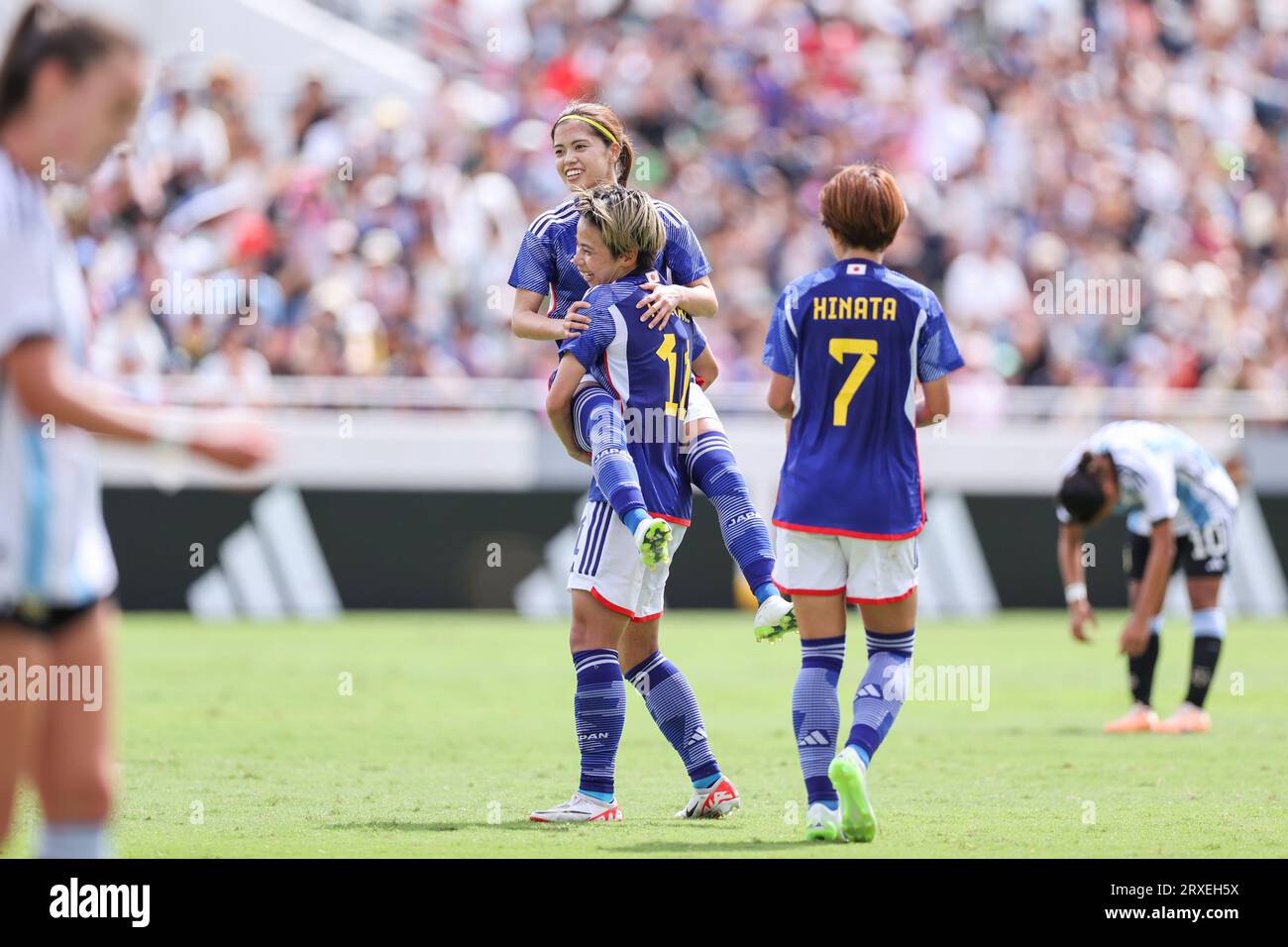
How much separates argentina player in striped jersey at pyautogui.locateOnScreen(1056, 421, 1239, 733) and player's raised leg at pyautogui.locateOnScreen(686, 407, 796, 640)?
367 cm

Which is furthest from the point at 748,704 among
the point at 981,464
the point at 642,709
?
the point at 981,464

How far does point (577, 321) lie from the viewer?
7.70 metres

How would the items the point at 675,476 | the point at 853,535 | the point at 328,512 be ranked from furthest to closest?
A: the point at 328,512 → the point at 675,476 → the point at 853,535

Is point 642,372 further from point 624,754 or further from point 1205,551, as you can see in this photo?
point 1205,551

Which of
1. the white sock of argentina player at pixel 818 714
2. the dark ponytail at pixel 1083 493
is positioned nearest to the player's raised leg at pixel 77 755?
the white sock of argentina player at pixel 818 714

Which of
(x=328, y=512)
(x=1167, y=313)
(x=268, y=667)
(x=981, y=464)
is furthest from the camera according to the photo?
(x=1167, y=313)

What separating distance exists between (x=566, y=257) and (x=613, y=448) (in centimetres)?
100

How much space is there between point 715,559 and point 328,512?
12.9 feet

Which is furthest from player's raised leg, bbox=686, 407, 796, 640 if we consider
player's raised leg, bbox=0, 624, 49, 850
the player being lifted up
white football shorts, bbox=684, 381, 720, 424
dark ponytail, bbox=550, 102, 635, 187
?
player's raised leg, bbox=0, 624, 49, 850

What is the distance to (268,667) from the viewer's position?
14.7 meters

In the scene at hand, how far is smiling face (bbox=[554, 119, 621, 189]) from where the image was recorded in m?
8.15

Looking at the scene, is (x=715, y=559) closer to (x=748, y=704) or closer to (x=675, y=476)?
(x=748, y=704)

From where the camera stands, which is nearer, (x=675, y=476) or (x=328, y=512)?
(x=675, y=476)

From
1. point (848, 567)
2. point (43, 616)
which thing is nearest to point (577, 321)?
point (848, 567)
